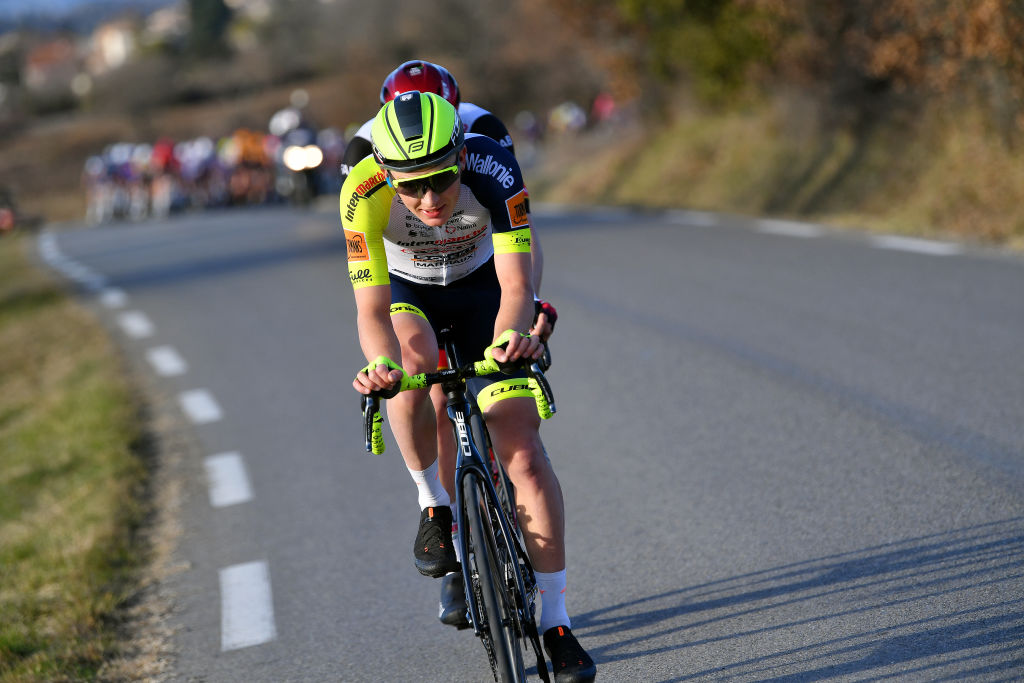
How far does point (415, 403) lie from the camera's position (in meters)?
4.21

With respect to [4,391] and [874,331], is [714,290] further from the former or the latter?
[4,391]

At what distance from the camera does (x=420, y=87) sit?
17.7ft

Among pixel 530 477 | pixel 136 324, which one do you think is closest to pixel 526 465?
pixel 530 477

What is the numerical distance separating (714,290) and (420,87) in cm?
617

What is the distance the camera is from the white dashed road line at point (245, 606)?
4758 millimetres

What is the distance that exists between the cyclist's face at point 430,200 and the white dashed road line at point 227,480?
126 inches

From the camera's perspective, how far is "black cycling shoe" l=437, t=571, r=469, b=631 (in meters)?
4.44

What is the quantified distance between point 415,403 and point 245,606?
4.88 feet

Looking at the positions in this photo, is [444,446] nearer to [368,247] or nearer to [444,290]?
[444,290]

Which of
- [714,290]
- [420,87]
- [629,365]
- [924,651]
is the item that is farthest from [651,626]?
[714,290]

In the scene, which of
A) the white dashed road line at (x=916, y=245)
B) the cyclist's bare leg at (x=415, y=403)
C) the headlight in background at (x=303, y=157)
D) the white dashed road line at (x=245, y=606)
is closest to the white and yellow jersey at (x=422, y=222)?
the cyclist's bare leg at (x=415, y=403)

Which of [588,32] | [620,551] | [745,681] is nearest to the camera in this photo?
[745,681]

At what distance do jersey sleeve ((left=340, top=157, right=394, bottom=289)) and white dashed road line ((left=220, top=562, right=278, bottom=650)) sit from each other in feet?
5.20

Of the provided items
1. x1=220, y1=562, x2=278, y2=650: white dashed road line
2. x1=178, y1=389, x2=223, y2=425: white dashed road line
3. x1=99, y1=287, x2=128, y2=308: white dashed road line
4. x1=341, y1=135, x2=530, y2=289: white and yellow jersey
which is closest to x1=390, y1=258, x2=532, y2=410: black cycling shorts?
x1=341, y1=135, x2=530, y2=289: white and yellow jersey
